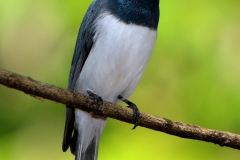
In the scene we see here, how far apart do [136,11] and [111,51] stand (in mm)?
241

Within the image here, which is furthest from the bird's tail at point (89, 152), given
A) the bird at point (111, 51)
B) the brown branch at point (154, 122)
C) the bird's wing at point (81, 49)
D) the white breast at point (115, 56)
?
the brown branch at point (154, 122)

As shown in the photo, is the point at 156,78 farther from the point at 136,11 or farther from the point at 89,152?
the point at 89,152

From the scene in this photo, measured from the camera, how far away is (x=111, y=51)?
106 inches

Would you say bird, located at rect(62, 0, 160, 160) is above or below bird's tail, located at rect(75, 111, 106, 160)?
above

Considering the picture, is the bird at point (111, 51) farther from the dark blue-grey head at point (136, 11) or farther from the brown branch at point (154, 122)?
the brown branch at point (154, 122)

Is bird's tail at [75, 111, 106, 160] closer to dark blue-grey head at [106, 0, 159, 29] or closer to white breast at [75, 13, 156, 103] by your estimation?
white breast at [75, 13, 156, 103]

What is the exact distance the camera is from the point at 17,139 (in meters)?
2.60

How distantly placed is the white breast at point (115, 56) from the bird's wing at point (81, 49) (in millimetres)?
35

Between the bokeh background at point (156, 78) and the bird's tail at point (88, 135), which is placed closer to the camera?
the bokeh background at point (156, 78)

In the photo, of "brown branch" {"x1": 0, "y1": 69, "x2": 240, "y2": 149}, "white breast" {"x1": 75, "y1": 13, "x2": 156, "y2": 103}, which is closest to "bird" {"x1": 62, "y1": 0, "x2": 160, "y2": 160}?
"white breast" {"x1": 75, "y1": 13, "x2": 156, "y2": 103}

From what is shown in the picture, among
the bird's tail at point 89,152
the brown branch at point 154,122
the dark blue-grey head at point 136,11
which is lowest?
the bird's tail at point 89,152

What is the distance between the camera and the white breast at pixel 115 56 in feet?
8.75

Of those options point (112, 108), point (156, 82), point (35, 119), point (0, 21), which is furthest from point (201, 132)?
point (0, 21)

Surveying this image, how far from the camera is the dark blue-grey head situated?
2688mm
